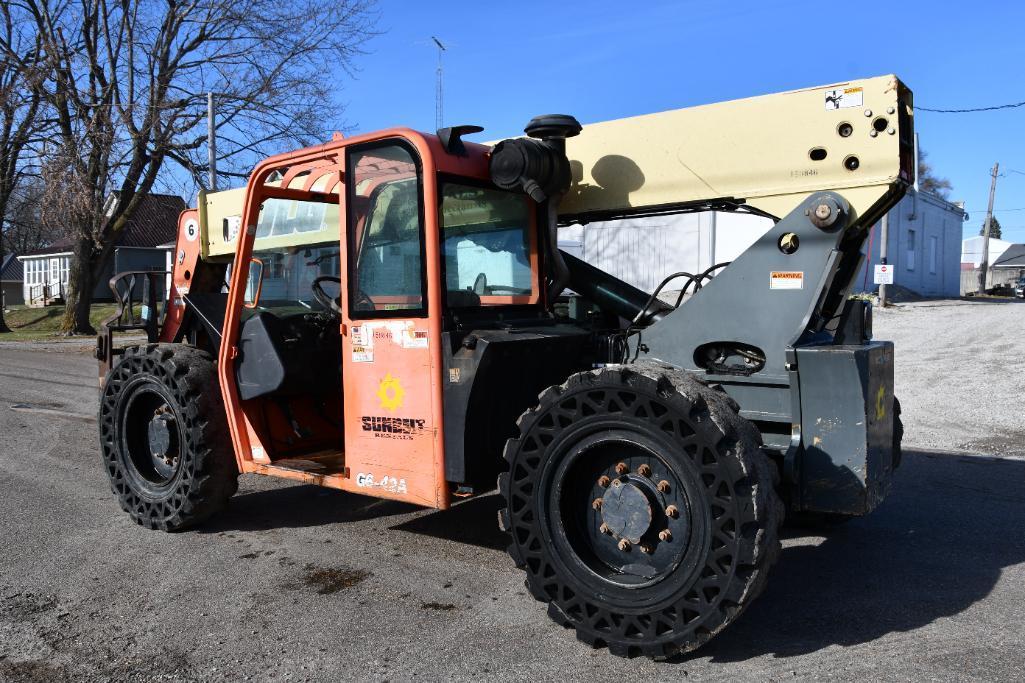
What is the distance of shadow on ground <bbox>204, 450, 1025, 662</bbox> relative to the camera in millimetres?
4008

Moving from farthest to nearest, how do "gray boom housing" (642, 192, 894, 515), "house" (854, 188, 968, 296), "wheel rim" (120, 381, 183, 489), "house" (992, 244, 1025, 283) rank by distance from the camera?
1. "house" (992, 244, 1025, 283)
2. "house" (854, 188, 968, 296)
3. "wheel rim" (120, 381, 183, 489)
4. "gray boom housing" (642, 192, 894, 515)

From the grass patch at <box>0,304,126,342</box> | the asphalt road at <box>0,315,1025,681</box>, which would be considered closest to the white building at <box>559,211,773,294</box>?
the asphalt road at <box>0,315,1025,681</box>

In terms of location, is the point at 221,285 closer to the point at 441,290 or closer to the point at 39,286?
the point at 441,290

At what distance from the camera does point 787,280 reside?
13.6 ft

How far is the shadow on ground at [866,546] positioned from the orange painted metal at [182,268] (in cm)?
150

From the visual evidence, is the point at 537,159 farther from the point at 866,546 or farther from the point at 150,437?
the point at 150,437

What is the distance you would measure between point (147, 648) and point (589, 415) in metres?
2.29

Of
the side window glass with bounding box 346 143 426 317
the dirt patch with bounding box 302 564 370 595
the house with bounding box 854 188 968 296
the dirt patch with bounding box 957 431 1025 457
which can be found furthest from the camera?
the house with bounding box 854 188 968 296

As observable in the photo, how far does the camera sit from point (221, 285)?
7.01 meters

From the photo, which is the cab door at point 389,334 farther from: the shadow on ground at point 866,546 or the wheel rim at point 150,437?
the wheel rim at point 150,437

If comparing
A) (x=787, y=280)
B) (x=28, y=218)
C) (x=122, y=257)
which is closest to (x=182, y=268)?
(x=787, y=280)

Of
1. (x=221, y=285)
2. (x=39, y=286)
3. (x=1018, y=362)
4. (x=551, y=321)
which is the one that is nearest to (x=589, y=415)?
(x=551, y=321)

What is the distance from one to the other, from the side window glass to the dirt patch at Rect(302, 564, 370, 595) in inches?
58.7

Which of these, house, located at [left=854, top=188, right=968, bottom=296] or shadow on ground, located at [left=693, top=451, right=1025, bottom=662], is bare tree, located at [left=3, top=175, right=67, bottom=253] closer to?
shadow on ground, located at [left=693, top=451, right=1025, bottom=662]
